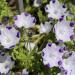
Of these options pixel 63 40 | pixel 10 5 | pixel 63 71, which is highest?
pixel 10 5

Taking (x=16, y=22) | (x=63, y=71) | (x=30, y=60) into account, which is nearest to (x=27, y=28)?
(x=16, y=22)

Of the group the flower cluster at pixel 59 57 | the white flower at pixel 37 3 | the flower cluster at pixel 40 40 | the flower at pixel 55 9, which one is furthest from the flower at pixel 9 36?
the white flower at pixel 37 3

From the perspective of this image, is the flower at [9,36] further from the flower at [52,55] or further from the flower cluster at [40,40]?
the flower at [52,55]

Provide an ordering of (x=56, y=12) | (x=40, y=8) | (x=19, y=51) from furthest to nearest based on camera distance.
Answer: (x=40, y=8) → (x=56, y=12) → (x=19, y=51)

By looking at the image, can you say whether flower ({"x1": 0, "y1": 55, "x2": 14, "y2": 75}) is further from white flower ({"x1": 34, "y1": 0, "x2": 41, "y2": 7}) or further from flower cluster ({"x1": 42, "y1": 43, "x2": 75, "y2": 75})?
white flower ({"x1": 34, "y1": 0, "x2": 41, "y2": 7})

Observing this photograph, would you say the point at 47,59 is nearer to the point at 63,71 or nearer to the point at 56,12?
the point at 63,71

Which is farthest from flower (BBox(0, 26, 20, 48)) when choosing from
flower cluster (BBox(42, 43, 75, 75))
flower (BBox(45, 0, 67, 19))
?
flower (BBox(45, 0, 67, 19))
